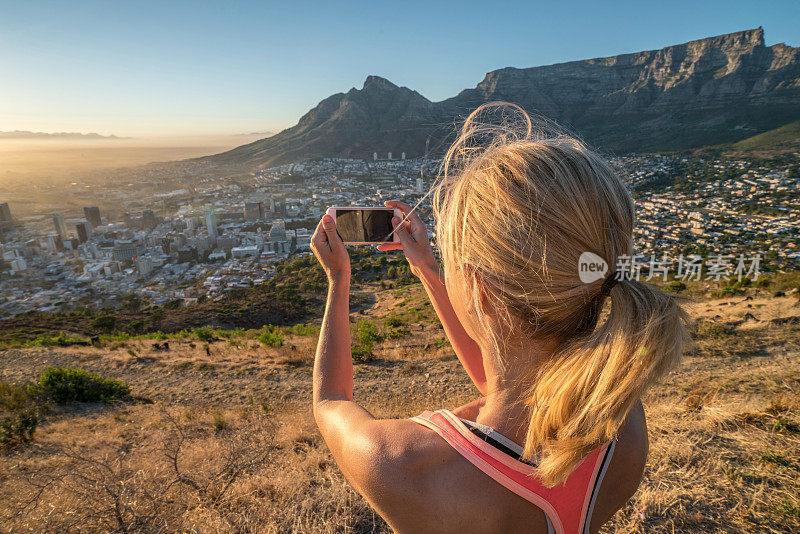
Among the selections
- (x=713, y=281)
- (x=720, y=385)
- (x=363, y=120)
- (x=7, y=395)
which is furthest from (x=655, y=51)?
(x=7, y=395)

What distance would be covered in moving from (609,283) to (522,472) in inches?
16.1

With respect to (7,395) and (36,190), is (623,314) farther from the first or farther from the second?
(36,190)

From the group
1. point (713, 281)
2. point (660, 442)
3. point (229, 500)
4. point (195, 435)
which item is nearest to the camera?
point (229, 500)

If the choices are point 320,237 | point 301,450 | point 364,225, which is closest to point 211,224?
point 301,450

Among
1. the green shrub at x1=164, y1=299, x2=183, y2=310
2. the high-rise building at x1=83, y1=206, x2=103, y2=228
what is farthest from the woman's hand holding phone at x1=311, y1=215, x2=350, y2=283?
the high-rise building at x1=83, y1=206, x2=103, y2=228

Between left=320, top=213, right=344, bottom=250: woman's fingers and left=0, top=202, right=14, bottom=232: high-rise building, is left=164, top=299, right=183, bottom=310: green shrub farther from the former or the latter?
left=0, top=202, right=14, bottom=232: high-rise building

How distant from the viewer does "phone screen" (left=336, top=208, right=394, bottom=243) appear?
1.40 meters

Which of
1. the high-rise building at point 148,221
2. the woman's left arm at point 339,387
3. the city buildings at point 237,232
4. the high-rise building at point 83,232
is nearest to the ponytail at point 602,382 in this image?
the woman's left arm at point 339,387

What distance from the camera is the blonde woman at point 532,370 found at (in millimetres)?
618

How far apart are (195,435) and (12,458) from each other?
182 centimetres

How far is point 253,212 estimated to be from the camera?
4216cm

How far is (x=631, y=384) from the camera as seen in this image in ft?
2.08

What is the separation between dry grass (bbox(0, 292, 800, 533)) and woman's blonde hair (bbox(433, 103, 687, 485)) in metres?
1.85

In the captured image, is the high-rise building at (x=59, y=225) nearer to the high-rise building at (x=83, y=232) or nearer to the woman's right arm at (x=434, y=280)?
the high-rise building at (x=83, y=232)
